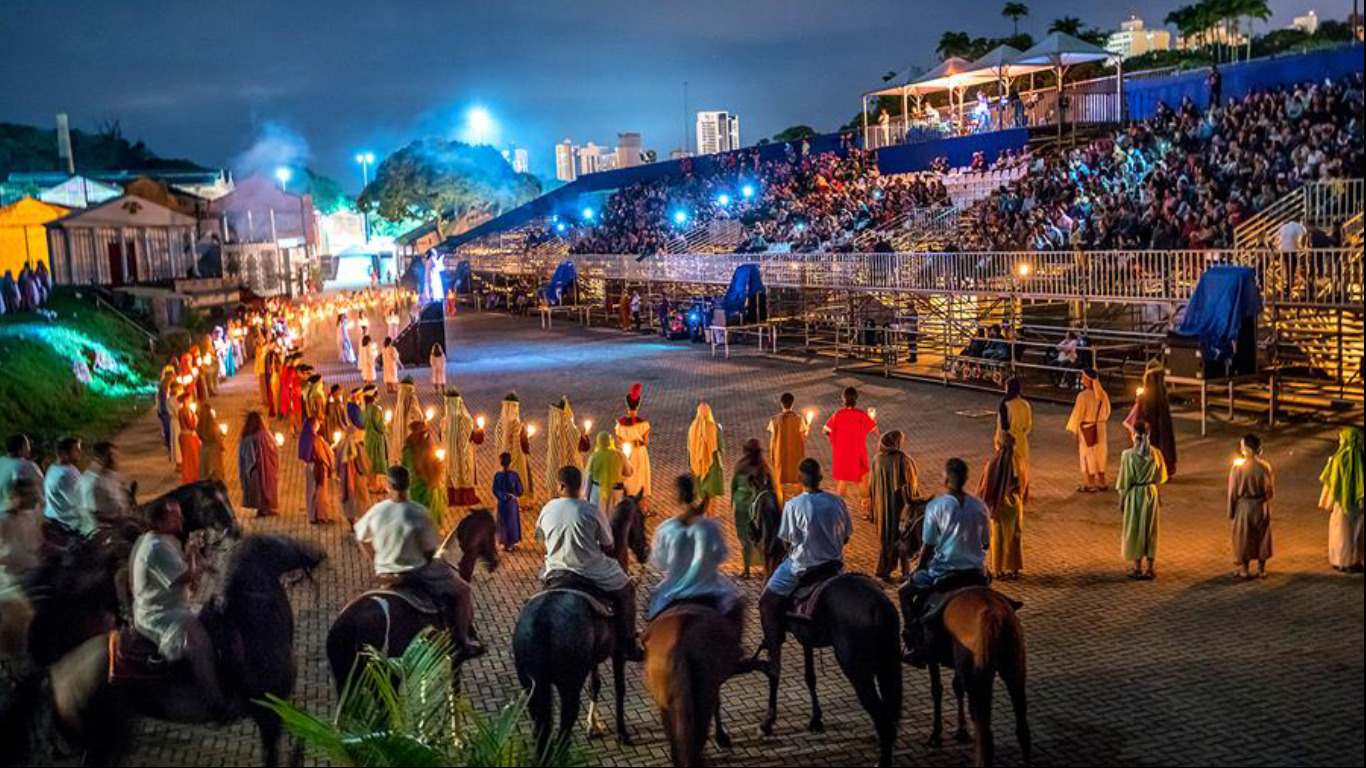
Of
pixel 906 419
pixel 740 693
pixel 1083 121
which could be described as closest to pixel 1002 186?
pixel 1083 121

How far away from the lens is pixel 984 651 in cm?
662

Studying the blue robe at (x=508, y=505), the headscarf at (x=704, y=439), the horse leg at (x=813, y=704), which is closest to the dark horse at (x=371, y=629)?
the horse leg at (x=813, y=704)

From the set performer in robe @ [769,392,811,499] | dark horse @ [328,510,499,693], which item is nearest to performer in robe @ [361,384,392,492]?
performer in robe @ [769,392,811,499]

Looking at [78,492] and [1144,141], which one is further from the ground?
[1144,141]

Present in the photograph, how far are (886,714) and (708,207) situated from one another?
4165 cm

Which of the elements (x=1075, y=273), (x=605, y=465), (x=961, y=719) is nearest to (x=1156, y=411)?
(x=605, y=465)

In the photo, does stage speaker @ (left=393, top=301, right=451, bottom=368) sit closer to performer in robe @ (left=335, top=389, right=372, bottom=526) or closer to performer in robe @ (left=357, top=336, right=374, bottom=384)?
performer in robe @ (left=357, top=336, right=374, bottom=384)

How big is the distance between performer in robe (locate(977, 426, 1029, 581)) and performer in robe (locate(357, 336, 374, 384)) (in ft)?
61.6

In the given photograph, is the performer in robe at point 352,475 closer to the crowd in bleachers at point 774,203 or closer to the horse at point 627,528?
the horse at point 627,528

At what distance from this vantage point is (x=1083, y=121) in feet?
106

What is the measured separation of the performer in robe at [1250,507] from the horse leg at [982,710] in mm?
4873

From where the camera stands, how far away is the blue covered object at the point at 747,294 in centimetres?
3153

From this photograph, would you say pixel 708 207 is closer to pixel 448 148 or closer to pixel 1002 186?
pixel 1002 186

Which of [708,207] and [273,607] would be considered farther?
[708,207]
